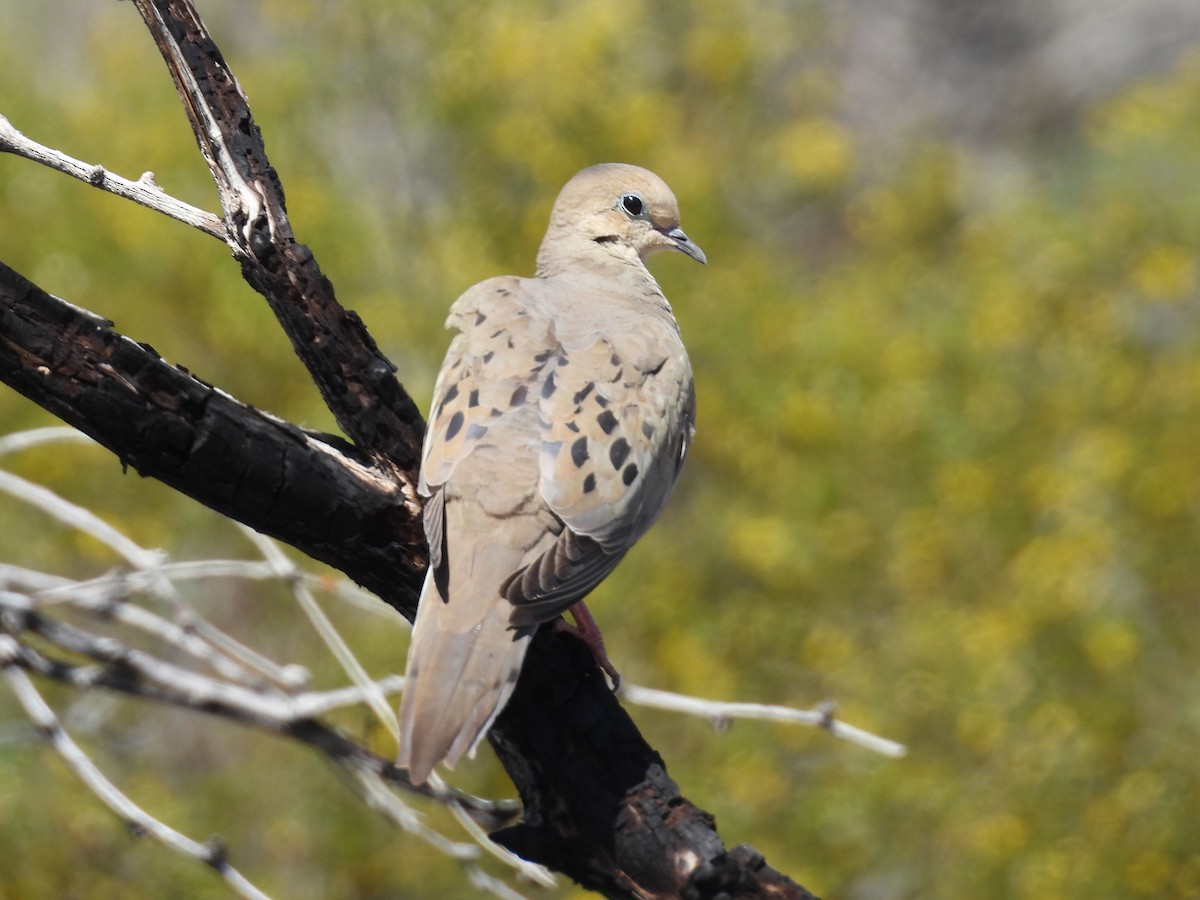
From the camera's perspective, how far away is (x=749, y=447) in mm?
6945

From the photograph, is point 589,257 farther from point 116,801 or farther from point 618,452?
point 116,801

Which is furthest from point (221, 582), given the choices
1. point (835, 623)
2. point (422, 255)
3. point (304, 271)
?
point (304, 271)

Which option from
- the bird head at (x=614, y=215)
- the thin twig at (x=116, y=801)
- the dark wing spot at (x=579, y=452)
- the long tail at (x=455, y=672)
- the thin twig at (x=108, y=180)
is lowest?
the thin twig at (x=116, y=801)

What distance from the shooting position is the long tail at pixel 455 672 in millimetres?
2211

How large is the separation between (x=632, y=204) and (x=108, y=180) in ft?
5.84

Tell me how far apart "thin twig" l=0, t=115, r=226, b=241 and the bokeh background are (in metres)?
2.29

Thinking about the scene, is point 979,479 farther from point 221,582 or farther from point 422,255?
point 221,582

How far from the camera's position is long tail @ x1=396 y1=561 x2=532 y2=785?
7.25ft

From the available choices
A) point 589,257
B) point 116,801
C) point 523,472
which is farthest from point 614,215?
point 116,801

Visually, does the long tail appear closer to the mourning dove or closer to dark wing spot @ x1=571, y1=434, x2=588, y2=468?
the mourning dove

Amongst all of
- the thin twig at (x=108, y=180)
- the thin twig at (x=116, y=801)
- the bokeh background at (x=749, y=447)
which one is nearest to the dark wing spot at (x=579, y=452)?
the thin twig at (x=108, y=180)

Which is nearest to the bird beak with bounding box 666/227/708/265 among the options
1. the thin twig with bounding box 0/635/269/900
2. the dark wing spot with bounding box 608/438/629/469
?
the dark wing spot with bounding box 608/438/629/469

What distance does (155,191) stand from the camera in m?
2.31

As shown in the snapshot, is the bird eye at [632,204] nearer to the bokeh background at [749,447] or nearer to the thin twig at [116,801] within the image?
the thin twig at [116,801]
